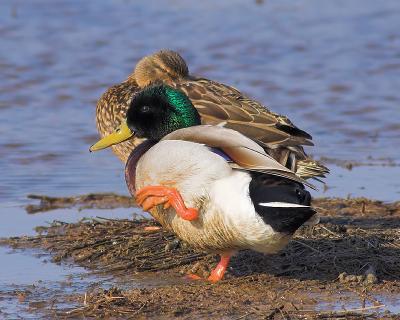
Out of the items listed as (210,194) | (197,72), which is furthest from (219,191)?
(197,72)

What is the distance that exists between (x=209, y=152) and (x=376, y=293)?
112cm

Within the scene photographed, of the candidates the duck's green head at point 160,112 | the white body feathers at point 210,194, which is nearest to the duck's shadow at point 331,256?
the white body feathers at point 210,194

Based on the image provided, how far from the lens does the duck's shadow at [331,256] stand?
6.04 m

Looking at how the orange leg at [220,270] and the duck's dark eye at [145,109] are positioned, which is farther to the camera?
the duck's dark eye at [145,109]

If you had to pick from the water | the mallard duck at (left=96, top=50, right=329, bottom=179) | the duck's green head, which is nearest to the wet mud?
the water

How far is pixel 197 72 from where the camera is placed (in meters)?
12.5

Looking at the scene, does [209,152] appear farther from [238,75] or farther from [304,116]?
[238,75]

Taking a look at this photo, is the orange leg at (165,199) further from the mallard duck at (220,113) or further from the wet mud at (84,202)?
the wet mud at (84,202)

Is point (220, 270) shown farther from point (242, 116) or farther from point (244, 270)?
point (242, 116)

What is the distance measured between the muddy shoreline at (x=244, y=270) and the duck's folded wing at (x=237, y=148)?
0.66m

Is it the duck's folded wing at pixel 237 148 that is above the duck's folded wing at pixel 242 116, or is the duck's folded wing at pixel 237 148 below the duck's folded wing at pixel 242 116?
above

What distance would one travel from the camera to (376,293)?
5.63 metres

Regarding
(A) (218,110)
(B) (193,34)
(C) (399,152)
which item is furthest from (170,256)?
(B) (193,34)

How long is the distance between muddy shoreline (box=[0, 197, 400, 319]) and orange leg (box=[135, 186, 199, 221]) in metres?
0.43
